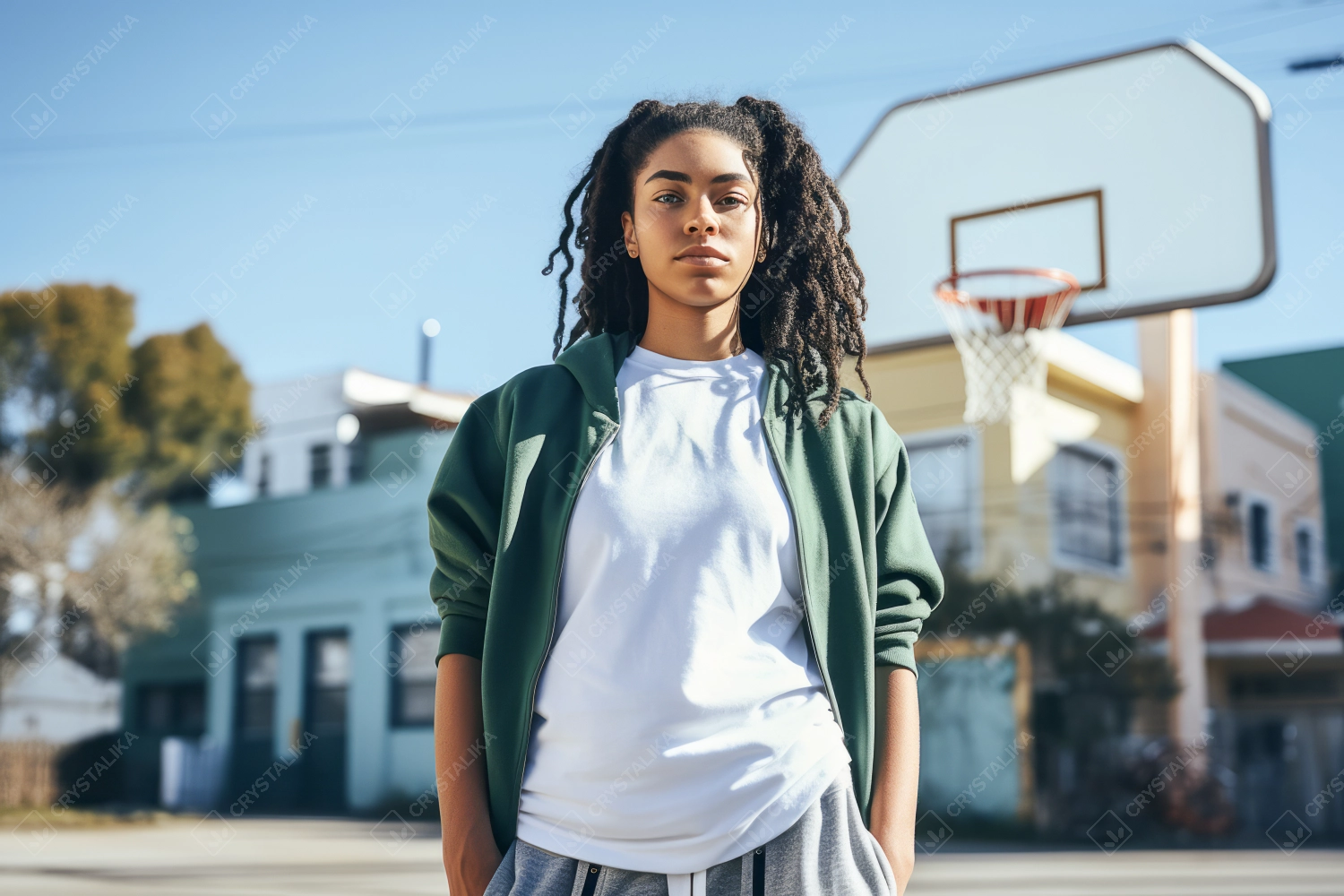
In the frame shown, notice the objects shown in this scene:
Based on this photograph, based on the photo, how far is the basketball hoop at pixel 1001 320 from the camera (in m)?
7.52

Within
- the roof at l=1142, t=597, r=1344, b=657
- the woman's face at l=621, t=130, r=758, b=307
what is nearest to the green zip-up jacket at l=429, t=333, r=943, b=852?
the woman's face at l=621, t=130, r=758, b=307

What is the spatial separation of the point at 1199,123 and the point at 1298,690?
1503 centimetres

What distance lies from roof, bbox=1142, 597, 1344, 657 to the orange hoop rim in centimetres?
1144

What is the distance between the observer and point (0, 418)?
19.1 m

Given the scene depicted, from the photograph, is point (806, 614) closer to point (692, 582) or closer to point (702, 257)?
point (692, 582)

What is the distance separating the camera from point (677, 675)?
5.30 ft

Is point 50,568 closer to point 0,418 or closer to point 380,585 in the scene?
point 0,418

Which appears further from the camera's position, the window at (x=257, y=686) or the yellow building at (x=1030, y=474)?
the window at (x=257, y=686)

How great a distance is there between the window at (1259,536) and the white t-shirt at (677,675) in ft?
65.3

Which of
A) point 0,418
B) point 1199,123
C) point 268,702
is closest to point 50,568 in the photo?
point 0,418

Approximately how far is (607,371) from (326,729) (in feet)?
63.5

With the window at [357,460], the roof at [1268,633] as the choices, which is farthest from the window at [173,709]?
the roof at [1268,633]

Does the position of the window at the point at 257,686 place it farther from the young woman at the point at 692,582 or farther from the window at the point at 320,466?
the young woman at the point at 692,582

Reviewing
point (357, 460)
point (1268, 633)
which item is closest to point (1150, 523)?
point (1268, 633)
